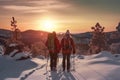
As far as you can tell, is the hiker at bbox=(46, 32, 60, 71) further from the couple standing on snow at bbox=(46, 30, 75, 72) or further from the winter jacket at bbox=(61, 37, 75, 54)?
the winter jacket at bbox=(61, 37, 75, 54)

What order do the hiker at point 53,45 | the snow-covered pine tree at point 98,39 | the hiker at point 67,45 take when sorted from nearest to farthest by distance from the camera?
the hiker at point 67,45 < the hiker at point 53,45 < the snow-covered pine tree at point 98,39

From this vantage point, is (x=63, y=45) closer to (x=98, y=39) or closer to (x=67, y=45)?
(x=67, y=45)

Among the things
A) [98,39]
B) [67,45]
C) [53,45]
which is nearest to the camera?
[67,45]

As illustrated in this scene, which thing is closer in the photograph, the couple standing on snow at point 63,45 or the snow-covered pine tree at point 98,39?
the couple standing on snow at point 63,45

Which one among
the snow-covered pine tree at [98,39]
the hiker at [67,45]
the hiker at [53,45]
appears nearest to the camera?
the hiker at [67,45]

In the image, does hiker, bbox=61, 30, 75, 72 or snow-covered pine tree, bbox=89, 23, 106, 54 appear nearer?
hiker, bbox=61, 30, 75, 72

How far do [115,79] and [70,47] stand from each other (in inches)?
208

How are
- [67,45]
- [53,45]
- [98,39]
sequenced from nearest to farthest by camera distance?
[67,45] < [53,45] < [98,39]

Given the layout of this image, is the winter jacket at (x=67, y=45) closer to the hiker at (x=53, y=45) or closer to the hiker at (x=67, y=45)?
the hiker at (x=67, y=45)

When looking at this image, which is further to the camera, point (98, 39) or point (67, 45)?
point (98, 39)

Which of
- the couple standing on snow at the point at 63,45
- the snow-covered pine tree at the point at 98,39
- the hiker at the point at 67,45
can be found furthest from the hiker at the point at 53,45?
the snow-covered pine tree at the point at 98,39

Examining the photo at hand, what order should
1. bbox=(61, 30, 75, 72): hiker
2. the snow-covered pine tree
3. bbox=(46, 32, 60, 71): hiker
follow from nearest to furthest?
1. bbox=(61, 30, 75, 72): hiker
2. bbox=(46, 32, 60, 71): hiker
3. the snow-covered pine tree

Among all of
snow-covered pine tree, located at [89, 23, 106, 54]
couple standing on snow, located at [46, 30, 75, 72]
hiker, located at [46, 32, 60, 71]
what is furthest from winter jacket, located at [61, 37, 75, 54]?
snow-covered pine tree, located at [89, 23, 106, 54]

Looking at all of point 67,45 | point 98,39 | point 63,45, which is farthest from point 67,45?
point 98,39
